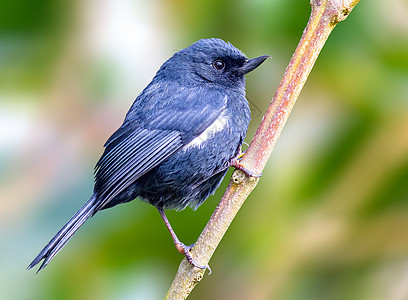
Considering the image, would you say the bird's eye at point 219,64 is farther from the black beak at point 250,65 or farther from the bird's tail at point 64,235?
the bird's tail at point 64,235

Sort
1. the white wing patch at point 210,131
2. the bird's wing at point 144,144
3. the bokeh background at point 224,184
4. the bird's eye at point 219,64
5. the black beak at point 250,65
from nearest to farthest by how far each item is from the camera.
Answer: the bird's wing at point 144,144
the white wing patch at point 210,131
the black beak at point 250,65
the bird's eye at point 219,64
the bokeh background at point 224,184

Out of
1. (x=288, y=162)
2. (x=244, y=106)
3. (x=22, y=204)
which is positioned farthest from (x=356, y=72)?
(x=22, y=204)

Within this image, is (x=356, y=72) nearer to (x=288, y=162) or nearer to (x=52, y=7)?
(x=288, y=162)

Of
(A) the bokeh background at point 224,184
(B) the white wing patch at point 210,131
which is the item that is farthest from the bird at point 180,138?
(A) the bokeh background at point 224,184

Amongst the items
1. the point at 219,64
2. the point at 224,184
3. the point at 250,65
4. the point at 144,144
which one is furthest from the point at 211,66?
the point at 224,184

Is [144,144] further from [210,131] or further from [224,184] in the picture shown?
[224,184]

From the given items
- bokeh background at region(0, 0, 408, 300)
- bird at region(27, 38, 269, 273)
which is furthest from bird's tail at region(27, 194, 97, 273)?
bokeh background at region(0, 0, 408, 300)
